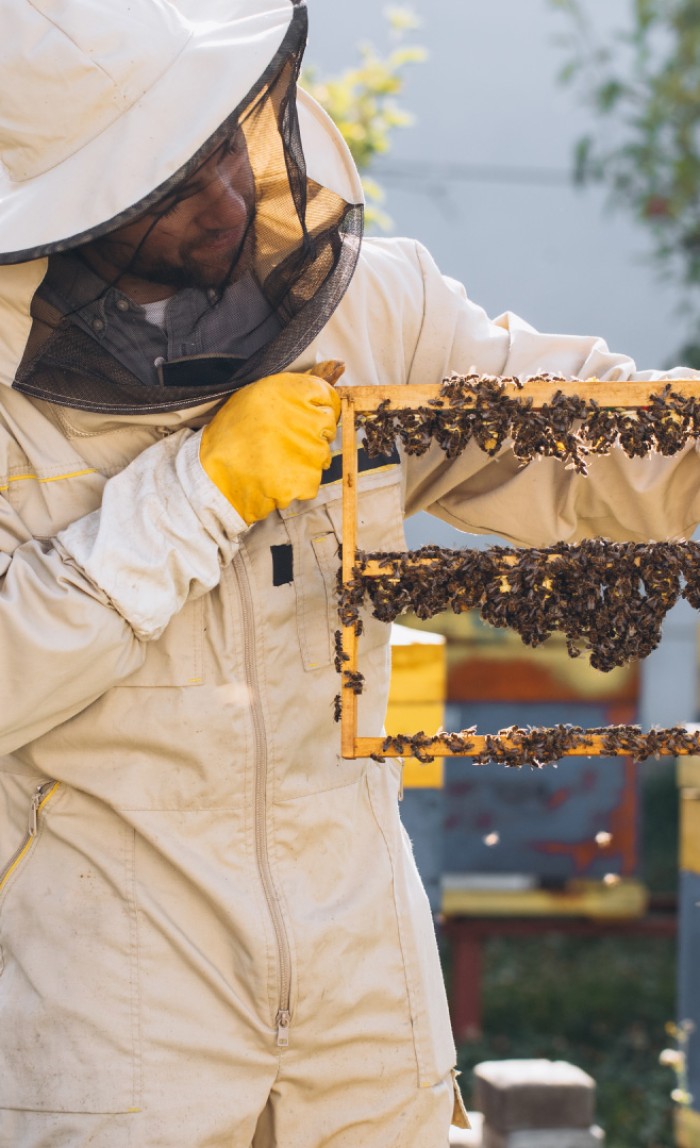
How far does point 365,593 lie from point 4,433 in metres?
0.61

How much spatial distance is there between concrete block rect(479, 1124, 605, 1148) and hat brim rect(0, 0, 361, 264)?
3033 mm

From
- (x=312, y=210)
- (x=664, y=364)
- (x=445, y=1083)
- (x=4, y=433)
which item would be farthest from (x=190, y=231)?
(x=664, y=364)

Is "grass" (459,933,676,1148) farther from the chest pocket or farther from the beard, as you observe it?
the beard

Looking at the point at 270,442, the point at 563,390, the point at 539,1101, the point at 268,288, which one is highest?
the point at 268,288

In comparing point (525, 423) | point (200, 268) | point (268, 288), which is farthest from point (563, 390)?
point (200, 268)

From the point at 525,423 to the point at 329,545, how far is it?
376 mm

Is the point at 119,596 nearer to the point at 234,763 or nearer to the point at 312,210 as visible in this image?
the point at 234,763

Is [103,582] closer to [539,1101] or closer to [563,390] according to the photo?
[563,390]

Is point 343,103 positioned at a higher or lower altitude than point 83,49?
higher

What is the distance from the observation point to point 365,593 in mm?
2072

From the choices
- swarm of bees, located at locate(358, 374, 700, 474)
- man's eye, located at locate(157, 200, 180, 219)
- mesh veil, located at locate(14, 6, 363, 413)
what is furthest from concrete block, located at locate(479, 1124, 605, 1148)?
man's eye, located at locate(157, 200, 180, 219)

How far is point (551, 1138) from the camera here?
3.82 metres

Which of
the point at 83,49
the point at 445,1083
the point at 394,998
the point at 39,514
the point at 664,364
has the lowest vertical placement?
the point at 445,1083

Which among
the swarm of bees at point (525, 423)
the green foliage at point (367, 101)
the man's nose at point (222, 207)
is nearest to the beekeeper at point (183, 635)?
the man's nose at point (222, 207)
